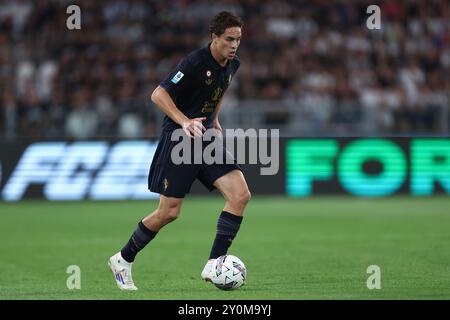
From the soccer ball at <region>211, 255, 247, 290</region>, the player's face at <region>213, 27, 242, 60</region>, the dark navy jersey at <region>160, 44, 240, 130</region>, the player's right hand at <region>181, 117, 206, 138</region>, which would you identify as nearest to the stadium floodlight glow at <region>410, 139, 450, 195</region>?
the dark navy jersey at <region>160, 44, 240, 130</region>

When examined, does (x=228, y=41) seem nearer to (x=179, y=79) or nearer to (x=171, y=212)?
(x=179, y=79)

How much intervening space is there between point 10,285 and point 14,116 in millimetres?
11046

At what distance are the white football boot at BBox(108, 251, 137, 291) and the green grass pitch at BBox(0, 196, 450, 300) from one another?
87 mm

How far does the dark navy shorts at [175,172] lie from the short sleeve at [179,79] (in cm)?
40

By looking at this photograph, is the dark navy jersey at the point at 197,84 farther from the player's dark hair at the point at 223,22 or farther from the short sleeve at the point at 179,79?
the player's dark hair at the point at 223,22

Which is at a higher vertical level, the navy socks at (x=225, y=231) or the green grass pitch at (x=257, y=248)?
the navy socks at (x=225, y=231)

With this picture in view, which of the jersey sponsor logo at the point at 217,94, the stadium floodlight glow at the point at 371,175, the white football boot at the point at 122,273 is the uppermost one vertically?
the jersey sponsor logo at the point at 217,94

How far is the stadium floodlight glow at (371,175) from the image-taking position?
19312 mm

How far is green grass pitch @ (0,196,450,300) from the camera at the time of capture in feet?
27.2

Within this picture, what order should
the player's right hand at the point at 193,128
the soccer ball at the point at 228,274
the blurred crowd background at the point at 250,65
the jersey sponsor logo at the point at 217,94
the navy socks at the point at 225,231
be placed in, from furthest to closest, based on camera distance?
the blurred crowd background at the point at 250,65 → the jersey sponsor logo at the point at 217,94 → the navy socks at the point at 225,231 → the soccer ball at the point at 228,274 → the player's right hand at the point at 193,128

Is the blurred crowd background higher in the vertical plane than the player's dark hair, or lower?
lower

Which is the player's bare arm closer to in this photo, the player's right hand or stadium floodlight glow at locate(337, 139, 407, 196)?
the player's right hand

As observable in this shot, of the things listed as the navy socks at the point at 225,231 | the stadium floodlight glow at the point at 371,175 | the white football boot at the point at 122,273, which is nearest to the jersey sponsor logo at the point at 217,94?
the navy socks at the point at 225,231

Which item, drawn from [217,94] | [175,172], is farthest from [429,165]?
[175,172]
